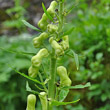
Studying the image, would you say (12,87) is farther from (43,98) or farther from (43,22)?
(43,22)

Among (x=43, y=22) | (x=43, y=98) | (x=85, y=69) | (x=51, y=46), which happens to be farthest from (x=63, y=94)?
(x=85, y=69)

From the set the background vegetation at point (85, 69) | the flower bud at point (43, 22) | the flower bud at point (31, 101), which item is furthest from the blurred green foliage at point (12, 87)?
the flower bud at point (43, 22)

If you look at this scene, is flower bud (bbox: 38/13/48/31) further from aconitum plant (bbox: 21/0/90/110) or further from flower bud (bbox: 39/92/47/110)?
flower bud (bbox: 39/92/47/110)

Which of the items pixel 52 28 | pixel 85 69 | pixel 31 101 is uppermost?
pixel 52 28

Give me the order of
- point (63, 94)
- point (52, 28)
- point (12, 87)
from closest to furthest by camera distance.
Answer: point (52, 28) → point (63, 94) → point (12, 87)

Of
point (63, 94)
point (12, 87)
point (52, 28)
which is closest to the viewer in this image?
point (52, 28)

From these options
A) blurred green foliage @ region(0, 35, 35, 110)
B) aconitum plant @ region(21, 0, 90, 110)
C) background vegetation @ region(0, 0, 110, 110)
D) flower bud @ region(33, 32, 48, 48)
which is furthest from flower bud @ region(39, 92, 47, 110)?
blurred green foliage @ region(0, 35, 35, 110)

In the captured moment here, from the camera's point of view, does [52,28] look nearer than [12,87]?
Yes

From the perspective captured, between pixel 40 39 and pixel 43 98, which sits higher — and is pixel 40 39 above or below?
above

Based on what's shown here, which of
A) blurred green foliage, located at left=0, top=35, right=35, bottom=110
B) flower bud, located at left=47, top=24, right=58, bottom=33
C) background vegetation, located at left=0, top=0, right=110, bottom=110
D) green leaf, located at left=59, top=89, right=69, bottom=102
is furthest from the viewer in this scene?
blurred green foliage, located at left=0, top=35, right=35, bottom=110

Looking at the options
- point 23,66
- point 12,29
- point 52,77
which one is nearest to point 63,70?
point 52,77

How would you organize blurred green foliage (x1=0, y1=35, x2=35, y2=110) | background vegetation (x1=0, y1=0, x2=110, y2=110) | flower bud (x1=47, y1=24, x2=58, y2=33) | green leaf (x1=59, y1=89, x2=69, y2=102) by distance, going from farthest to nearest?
1. blurred green foliage (x1=0, y1=35, x2=35, y2=110)
2. background vegetation (x1=0, y1=0, x2=110, y2=110)
3. green leaf (x1=59, y1=89, x2=69, y2=102)
4. flower bud (x1=47, y1=24, x2=58, y2=33)

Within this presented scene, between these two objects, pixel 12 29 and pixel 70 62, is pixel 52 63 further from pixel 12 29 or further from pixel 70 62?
pixel 12 29
